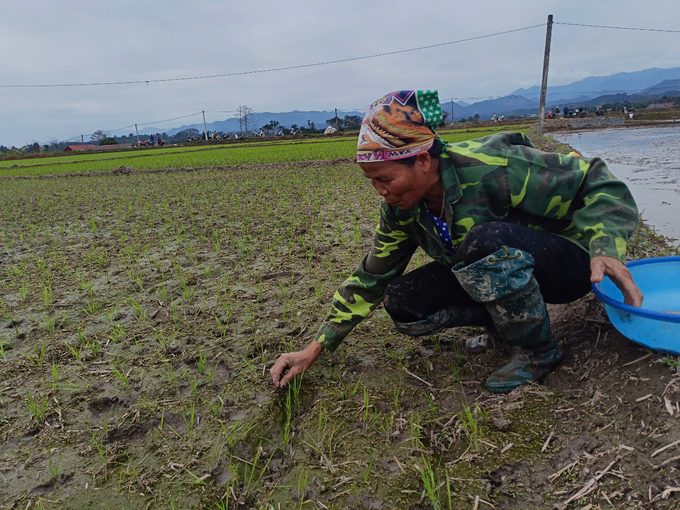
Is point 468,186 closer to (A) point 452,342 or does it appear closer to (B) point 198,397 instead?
(A) point 452,342

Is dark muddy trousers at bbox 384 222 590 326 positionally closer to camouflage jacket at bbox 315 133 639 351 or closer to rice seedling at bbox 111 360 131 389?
camouflage jacket at bbox 315 133 639 351

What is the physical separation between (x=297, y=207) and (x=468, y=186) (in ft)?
13.5

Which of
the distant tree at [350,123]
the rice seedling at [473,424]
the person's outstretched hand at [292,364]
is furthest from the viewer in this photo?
the distant tree at [350,123]

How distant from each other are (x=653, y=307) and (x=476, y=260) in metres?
1.01

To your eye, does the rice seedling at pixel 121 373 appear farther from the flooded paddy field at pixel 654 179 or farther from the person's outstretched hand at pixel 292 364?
the flooded paddy field at pixel 654 179

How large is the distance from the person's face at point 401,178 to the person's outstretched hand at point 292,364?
69 centimetres

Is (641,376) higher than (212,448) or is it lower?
higher

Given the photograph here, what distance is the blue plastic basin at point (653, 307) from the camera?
135 cm

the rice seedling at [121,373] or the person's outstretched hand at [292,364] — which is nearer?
the person's outstretched hand at [292,364]

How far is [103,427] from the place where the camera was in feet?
5.64

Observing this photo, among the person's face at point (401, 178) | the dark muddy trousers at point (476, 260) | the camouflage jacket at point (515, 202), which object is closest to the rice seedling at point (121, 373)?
the camouflage jacket at point (515, 202)

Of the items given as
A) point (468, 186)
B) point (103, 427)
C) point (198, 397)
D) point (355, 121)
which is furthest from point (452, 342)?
point (355, 121)

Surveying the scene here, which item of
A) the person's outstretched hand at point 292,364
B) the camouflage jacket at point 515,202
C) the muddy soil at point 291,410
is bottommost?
the muddy soil at point 291,410

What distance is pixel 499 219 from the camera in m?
1.69
